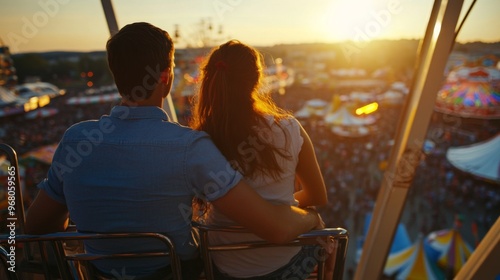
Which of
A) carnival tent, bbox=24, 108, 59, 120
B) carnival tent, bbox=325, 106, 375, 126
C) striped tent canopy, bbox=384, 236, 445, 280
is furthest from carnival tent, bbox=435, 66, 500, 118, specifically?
carnival tent, bbox=24, 108, 59, 120

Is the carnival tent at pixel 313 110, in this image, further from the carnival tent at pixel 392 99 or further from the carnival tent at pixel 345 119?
the carnival tent at pixel 392 99

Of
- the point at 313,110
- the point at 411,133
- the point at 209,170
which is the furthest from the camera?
the point at 313,110

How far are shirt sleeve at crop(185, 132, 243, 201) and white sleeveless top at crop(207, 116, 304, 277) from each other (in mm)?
180

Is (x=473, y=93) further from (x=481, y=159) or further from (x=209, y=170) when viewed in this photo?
(x=209, y=170)

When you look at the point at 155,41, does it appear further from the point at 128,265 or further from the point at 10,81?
the point at 10,81

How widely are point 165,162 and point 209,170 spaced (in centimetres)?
8

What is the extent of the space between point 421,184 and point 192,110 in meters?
6.91

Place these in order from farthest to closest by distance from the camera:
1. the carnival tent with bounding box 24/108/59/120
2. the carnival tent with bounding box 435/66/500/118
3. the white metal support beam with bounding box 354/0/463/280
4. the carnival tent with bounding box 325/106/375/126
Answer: the carnival tent with bounding box 24/108/59/120 < the carnival tent with bounding box 325/106/375/126 < the carnival tent with bounding box 435/66/500/118 < the white metal support beam with bounding box 354/0/463/280

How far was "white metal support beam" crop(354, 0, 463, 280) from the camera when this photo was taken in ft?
4.10

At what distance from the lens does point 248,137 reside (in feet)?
2.50

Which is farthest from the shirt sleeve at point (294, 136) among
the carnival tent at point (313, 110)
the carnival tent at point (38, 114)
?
the carnival tent at point (38, 114)

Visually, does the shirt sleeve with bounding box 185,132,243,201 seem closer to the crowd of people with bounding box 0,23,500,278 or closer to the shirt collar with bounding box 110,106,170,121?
the shirt collar with bounding box 110,106,170,121

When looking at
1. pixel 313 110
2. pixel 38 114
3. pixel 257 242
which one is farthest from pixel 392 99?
pixel 257 242

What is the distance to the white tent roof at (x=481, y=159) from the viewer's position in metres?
5.49
